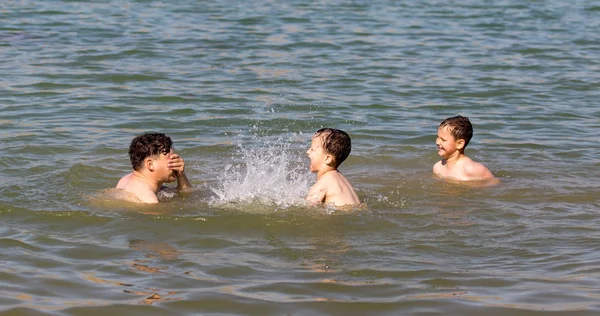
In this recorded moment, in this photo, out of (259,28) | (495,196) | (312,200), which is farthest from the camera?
(259,28)

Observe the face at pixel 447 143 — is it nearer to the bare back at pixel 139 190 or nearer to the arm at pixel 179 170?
the arm at pixel 179 170

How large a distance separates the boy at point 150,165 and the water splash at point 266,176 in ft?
1.70

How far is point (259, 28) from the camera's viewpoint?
59.5ft

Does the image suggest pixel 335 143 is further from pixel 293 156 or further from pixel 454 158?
pixel 293 156

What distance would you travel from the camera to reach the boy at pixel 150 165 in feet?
27.2

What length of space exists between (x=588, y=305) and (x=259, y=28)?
1294 centimetres

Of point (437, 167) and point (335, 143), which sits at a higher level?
point (335, 143)

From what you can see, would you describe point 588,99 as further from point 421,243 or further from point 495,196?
point 421,243

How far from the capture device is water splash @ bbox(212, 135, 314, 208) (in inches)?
339

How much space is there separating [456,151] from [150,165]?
333cm

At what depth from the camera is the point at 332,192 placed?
8234mm

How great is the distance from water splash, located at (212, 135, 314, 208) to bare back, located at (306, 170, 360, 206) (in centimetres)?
15

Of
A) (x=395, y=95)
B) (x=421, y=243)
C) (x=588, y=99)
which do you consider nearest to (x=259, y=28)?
(x=395, y=95)

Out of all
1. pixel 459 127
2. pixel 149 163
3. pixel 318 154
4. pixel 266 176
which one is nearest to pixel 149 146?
pixel 149 163
